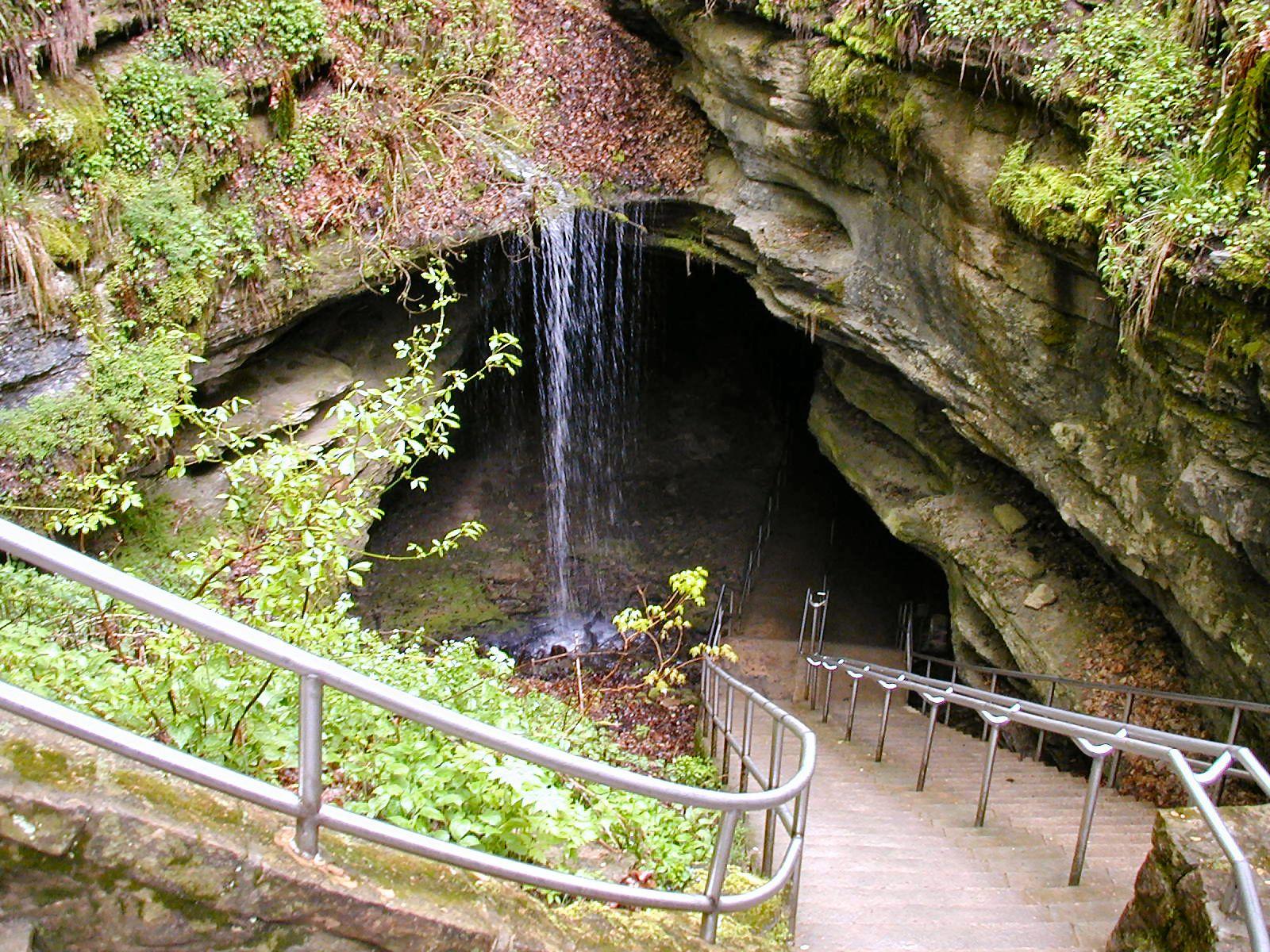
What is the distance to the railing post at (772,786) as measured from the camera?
3765 millimetres

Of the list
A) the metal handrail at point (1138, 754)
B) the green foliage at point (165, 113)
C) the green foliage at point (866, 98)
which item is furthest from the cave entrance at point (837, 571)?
the green foliage at point (165, 113)

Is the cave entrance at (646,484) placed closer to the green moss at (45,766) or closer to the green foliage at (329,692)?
the green foliage at (329,692)

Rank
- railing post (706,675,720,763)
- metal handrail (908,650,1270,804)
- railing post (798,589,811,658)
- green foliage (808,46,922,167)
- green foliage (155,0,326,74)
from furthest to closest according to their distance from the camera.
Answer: railing post (798,589,811,658) < green foliage (155,0,326,74) < green foliage (808,46,922,167) < railing post (706,675,720,763) < metal handrail (908,650,1270,804)

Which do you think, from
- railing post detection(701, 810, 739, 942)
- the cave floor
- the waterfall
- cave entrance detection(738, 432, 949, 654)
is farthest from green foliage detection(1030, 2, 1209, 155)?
the cave floor

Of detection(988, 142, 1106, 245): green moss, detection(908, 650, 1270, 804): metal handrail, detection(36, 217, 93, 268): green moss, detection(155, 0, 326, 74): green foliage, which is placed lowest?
detection(908, 650, 1270, 804): metal handrail

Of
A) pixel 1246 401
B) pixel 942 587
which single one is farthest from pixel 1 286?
pixel 942 587

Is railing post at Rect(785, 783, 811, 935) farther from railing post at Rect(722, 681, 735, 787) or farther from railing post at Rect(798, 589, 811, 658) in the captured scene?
railing post at Rect(798, 589, 811, 658)

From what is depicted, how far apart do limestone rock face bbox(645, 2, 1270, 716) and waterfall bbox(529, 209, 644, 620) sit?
5.81 feet

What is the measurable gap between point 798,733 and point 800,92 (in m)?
7.04

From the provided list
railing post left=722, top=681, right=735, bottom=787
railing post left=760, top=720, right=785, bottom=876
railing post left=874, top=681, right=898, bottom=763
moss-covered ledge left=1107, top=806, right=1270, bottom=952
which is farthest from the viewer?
railing post left=874, top=681, right=898, bottom=763

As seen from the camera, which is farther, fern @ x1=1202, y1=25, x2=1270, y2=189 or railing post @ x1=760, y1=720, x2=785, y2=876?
fern @ x1=1202, y1=25, x2=1270, y2=189

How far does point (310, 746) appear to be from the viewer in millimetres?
1868

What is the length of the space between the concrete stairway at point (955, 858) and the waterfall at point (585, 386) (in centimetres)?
662

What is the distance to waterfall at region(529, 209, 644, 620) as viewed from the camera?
1187 centimetres
